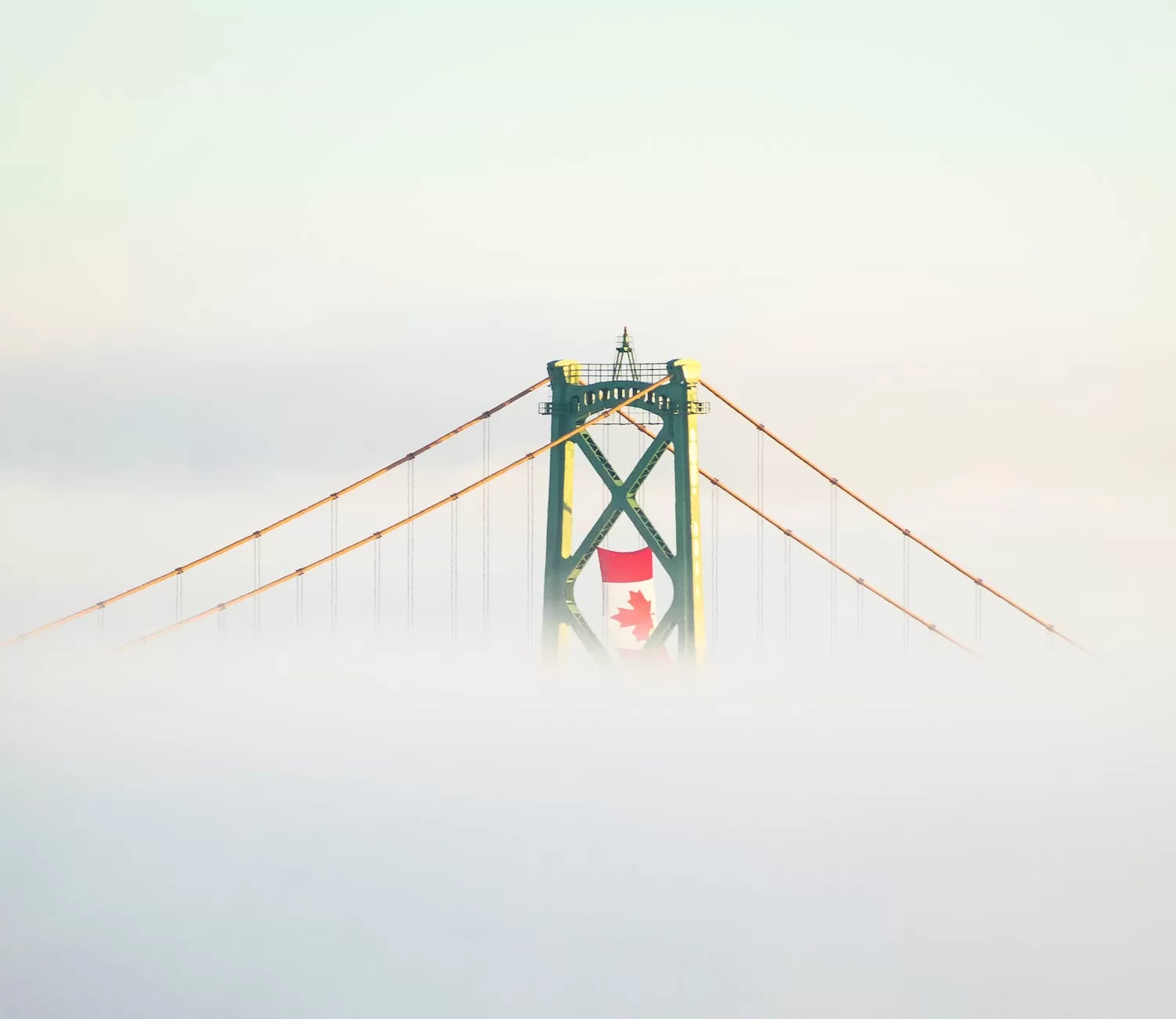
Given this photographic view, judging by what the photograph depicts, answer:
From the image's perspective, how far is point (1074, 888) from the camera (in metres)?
57.9

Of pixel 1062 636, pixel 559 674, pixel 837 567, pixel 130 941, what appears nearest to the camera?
pixel 130 941

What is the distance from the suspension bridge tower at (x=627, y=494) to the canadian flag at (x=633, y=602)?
302 mm

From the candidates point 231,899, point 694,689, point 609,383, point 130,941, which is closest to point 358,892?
point 231,899

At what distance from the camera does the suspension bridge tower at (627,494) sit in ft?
177

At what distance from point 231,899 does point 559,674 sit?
1217cm

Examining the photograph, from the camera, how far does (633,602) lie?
5447 cm

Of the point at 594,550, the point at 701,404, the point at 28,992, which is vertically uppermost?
the point at 701,404

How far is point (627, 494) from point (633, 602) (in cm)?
339

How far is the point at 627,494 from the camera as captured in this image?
55250mm

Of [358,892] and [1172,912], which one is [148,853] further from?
[1172,912]

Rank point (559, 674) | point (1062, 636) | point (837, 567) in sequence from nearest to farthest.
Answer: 1. point (559, 674)
2. point (837, 567)
3. point (1062, 636)

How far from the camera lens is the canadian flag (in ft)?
179

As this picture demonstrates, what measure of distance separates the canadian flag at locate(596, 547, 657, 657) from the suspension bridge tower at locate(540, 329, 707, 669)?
302 mm

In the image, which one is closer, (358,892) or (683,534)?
(683,534)
